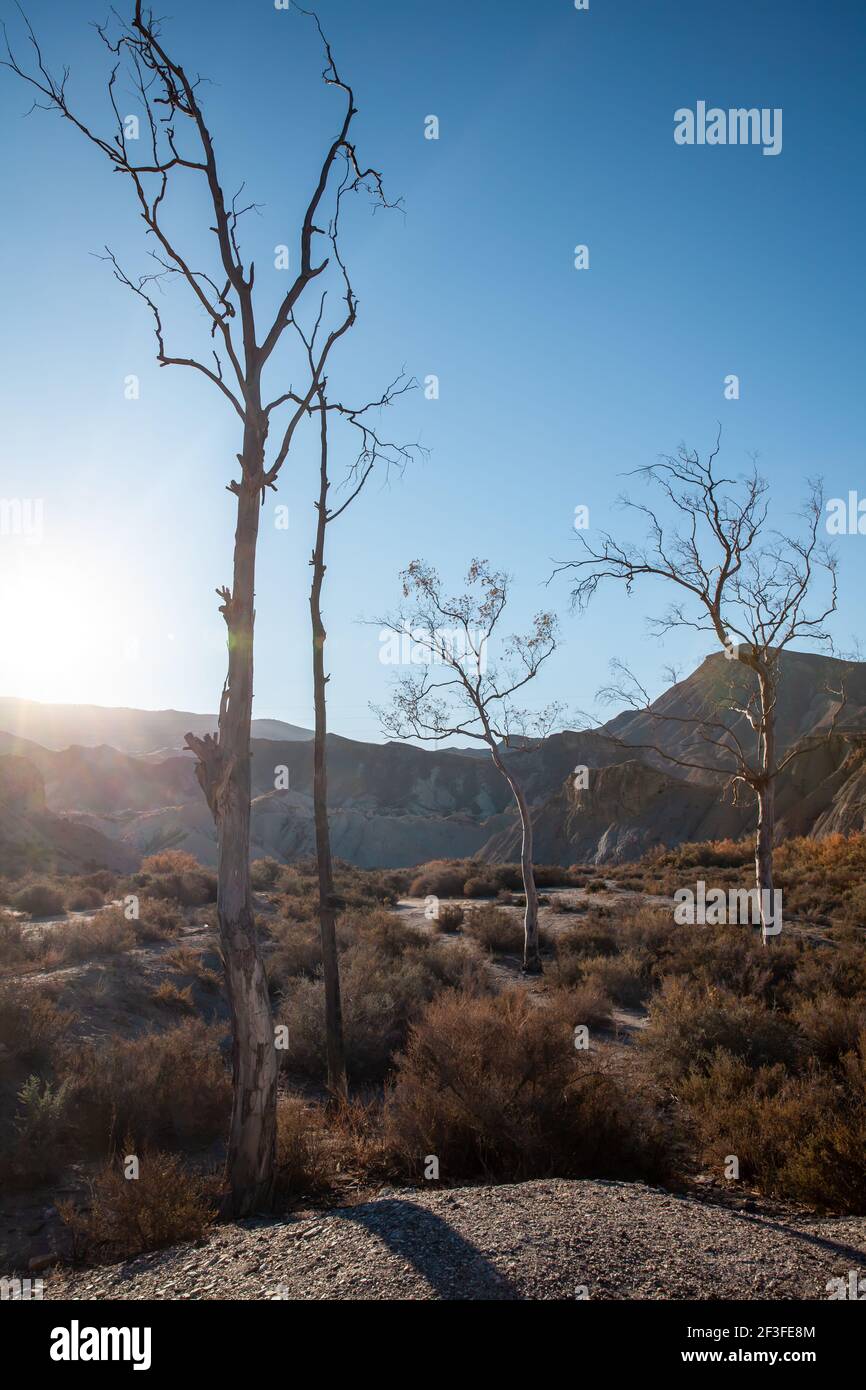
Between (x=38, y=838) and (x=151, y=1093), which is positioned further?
(x=38, y=838)

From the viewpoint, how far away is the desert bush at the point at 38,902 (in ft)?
70.5

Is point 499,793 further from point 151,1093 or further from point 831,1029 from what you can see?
point 151,1093

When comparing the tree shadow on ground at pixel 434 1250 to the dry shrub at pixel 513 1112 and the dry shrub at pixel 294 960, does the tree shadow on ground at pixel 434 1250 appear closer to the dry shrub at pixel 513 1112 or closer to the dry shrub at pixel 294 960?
the dry shrub at pixel 513 1112

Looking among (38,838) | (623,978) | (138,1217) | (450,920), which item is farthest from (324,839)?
(38,838)

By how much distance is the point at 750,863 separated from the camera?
34.0 metres

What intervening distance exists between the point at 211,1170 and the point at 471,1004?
300 cm

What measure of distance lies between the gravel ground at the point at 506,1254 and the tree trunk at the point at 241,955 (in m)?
0.52

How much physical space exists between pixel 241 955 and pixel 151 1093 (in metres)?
3.41

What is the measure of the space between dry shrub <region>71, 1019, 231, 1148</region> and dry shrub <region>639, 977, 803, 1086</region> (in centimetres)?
510

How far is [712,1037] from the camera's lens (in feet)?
29.6

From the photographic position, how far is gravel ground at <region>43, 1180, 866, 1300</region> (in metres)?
3.97

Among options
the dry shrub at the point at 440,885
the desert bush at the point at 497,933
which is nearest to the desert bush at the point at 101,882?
the dry shrub at the point at 440,885

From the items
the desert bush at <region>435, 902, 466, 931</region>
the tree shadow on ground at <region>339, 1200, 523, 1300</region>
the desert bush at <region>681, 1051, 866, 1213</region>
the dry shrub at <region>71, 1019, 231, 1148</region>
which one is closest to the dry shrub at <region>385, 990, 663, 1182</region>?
the desert bush at <region>681, 1051, 866, 1213</region>
